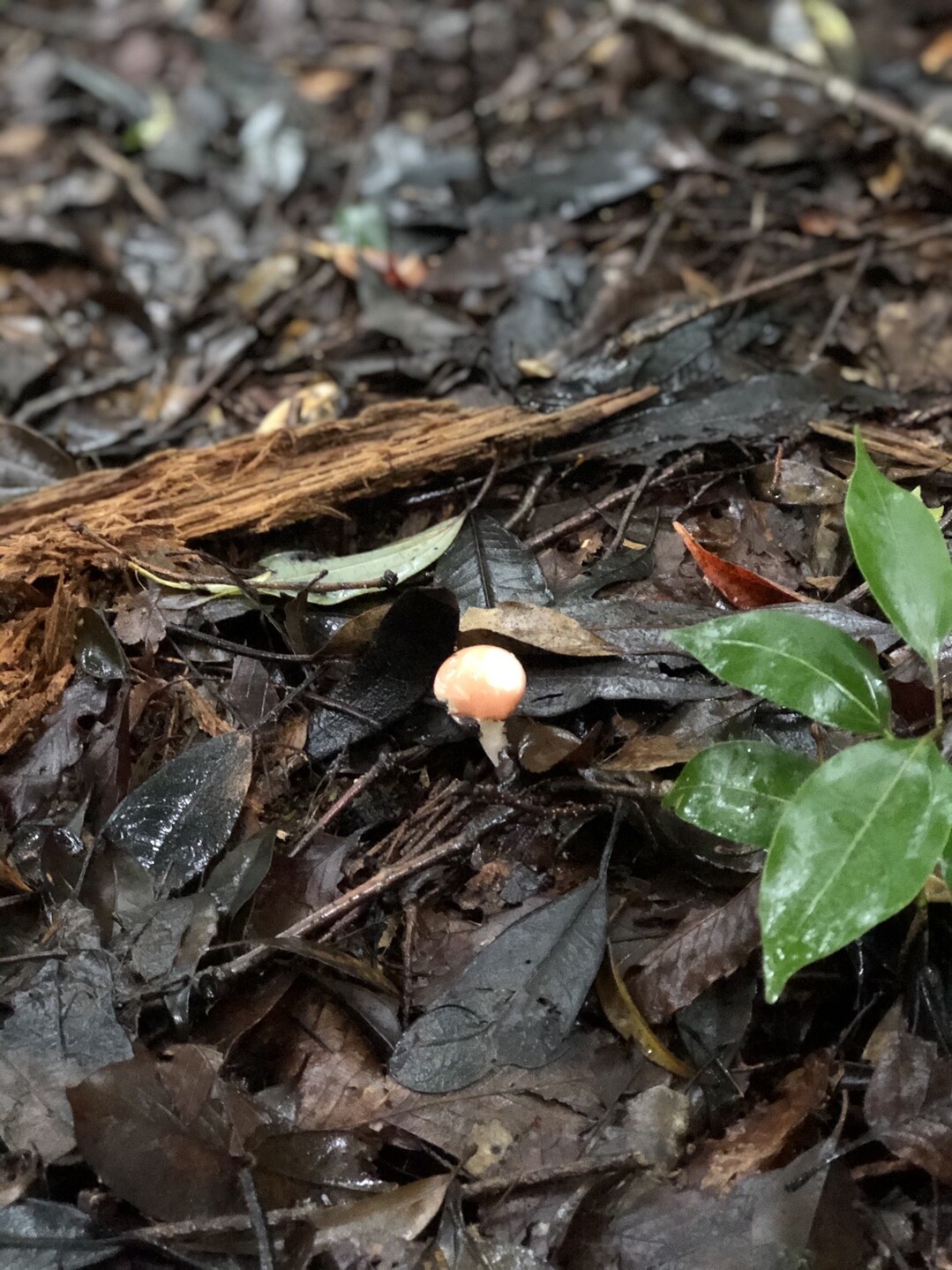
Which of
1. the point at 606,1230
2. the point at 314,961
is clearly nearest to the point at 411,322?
the point at 314,961

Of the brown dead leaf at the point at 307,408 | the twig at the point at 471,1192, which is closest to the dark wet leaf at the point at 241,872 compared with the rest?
the twig at the point at 471,1192

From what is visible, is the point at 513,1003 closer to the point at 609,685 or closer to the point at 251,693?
the point at 609,685

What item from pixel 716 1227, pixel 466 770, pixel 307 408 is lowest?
pixel 716 1227

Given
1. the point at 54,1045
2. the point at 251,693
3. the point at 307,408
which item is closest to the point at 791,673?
the point at 251,693

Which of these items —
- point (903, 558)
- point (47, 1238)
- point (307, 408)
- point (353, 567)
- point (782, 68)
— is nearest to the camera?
point (47, 1238)

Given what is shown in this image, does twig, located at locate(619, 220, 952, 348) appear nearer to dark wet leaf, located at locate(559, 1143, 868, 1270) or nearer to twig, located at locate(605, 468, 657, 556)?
twig, located at locate(605, 468, 657, 556)

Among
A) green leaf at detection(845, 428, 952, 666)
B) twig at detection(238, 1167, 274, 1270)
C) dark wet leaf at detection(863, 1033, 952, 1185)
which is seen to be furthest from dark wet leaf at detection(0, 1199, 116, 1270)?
green leaf at detection(845, 428, 952, 666)

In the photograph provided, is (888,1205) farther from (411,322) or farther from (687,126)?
(687,126)
